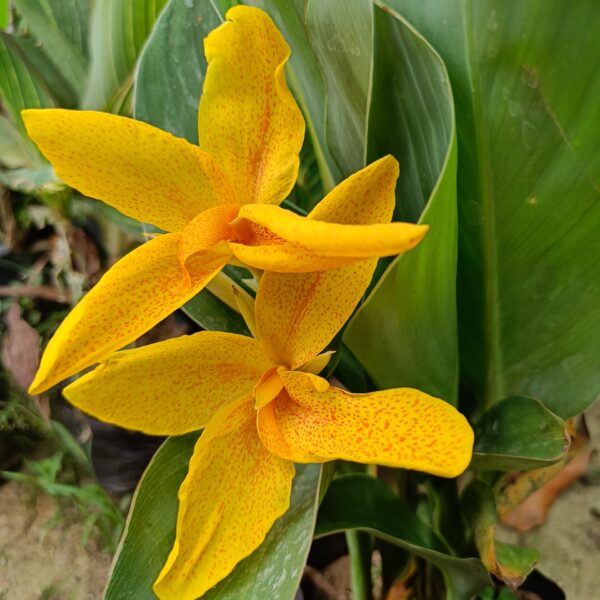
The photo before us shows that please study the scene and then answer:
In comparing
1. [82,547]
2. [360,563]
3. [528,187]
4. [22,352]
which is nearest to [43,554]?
[82,547]

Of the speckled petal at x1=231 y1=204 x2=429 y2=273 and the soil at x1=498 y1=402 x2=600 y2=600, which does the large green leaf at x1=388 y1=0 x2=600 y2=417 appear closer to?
the speckled petal at x1=231 y1=204 x2=429 y2=273

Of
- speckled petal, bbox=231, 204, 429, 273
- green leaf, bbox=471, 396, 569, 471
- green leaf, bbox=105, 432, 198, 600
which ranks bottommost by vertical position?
green leaf, bbox=105, 432, 198, 600

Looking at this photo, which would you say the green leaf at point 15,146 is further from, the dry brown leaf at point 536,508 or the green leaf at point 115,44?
the dry brown leaf at point 536,508

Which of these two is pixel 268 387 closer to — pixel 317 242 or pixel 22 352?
pixel 317 242

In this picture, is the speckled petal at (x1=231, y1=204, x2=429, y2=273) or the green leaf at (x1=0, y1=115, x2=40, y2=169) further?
the green leaf at (x1=0, y1=115, x2=40, y2=169)

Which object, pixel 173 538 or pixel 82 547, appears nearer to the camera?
pixel 173 538

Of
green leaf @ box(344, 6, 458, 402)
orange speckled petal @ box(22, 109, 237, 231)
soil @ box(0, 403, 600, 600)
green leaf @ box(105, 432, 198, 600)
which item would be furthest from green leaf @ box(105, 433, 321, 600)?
soil @ box(0, 403, 600, 600)
